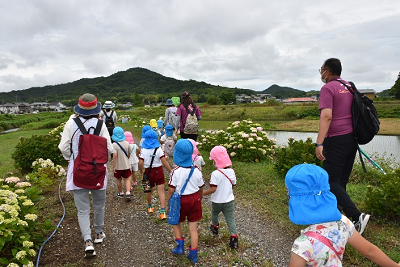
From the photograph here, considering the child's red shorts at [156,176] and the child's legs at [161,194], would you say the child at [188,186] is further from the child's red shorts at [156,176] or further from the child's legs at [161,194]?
the child's red shorts at [156,176]

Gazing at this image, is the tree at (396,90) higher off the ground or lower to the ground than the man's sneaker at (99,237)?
higher

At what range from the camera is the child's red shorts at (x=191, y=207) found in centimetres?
314

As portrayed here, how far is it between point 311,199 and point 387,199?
273 cm

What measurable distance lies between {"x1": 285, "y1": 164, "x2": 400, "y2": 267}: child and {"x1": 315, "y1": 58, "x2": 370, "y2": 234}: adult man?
5.02ft

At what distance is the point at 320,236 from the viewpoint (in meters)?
1.76

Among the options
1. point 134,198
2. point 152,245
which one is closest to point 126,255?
point 152,245

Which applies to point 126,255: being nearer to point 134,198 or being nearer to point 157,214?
point 157,214

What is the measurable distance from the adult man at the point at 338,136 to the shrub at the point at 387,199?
0.74 meters

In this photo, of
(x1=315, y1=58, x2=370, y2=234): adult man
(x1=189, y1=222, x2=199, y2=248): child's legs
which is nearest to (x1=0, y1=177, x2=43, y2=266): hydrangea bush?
(x1=189, y1=222, x2=199, y2=248): child's legs

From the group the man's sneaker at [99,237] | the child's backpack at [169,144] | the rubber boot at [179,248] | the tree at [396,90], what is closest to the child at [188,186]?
the rubber boot at [179,248]

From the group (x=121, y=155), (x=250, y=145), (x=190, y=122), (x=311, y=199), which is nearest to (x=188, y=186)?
(x=311, y=199)

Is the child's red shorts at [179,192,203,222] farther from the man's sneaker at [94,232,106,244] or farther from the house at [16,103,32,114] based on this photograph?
the house at [16,103,32,114]

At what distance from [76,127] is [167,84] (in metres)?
148

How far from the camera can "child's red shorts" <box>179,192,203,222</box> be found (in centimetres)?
314
